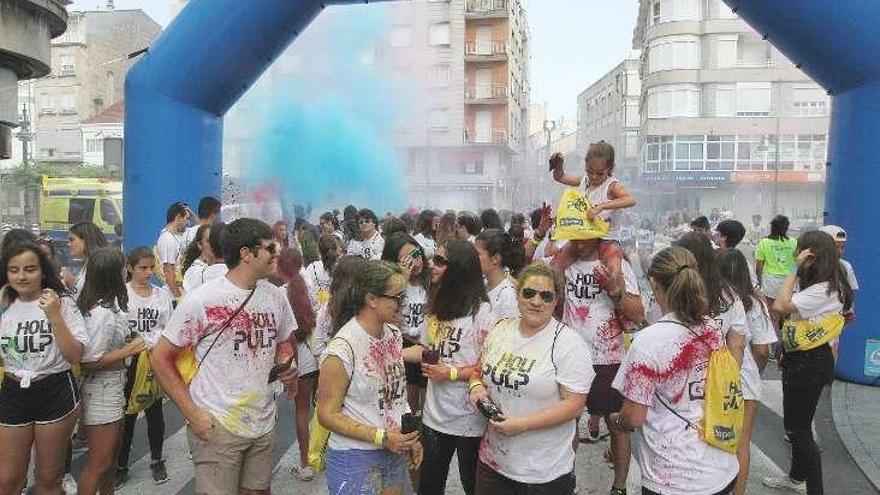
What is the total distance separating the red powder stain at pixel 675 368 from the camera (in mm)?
2971

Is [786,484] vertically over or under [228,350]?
under

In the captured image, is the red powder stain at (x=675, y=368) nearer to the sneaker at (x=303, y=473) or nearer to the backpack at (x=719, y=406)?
the backpack at (x=719, y=406)

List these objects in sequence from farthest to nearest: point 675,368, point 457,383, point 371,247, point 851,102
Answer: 1. point 371,247
2. point 851,102
3. point 457,383
4. point 675,368

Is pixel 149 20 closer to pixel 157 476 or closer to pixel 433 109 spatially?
pixel 433 109

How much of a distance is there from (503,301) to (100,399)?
233cm

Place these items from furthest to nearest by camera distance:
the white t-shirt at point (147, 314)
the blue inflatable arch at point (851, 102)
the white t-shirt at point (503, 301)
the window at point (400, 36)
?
the window at point (400, 36), the blue inflatable arch at point (851, 102), the white t-shirt at point (147, 314), the white t-shirt at point (503, 301)

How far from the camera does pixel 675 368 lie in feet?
9.74

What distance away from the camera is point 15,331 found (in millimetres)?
3740

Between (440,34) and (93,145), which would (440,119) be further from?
(93,145)

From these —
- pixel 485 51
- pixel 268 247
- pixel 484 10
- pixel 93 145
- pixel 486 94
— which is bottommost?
pixel 268 247

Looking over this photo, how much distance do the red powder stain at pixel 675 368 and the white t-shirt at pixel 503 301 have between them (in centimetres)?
119

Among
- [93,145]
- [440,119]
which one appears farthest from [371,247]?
[93,145]

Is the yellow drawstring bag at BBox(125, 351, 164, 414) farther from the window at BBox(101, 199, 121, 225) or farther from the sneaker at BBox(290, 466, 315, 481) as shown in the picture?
the window at BBox(101, 199, 121, 225)

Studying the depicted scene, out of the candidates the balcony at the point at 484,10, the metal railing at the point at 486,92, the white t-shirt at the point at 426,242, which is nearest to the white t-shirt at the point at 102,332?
the white t-shirt at the point at 426,242
